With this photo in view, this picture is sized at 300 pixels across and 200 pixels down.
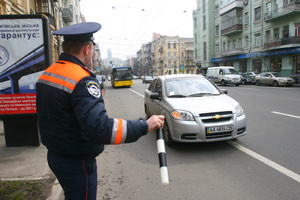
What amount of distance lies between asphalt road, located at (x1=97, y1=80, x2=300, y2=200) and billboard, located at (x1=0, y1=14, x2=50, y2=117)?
2273 millimetres

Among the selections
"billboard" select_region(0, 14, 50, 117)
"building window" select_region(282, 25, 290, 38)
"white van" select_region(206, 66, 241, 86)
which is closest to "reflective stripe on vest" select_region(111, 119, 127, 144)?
"billboard" select_region(0, 14, 50, 117)

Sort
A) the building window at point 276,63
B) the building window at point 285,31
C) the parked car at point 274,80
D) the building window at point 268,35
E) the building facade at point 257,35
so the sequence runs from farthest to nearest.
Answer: the building window at point 268,35
the building window at point 276,63
the building window at point 285,31
the building facade at point 257,35
the parked car at point 274,80

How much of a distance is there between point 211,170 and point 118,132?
298 centimetres

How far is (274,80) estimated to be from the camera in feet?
85.3

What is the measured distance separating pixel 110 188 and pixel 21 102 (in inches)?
124

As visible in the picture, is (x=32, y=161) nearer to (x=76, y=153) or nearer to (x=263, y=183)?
(x=76, y=153)

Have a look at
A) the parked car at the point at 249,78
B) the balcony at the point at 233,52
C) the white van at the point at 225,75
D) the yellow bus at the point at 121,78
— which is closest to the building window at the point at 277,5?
the parked car at the point at 249,78

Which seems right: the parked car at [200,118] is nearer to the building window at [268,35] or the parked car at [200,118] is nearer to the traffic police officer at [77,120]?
the traffic police officer at [77,120]

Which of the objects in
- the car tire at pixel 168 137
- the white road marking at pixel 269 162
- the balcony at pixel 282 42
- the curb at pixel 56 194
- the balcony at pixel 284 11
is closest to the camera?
the curb at pixel 56 194

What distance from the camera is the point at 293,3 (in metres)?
28.6

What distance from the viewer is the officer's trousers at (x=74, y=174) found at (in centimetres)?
192

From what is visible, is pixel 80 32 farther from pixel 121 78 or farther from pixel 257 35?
pixel 257 35

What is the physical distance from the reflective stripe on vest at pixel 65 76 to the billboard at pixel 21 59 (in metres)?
4.07

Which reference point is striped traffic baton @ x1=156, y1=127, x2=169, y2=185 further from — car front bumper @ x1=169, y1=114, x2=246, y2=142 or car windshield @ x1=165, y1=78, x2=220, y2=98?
car windshield @ x1=165, y1=78, x2=220, y2=98
